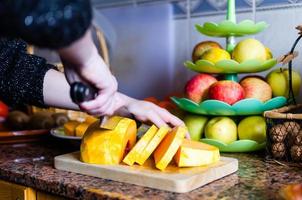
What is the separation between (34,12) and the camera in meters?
0.48

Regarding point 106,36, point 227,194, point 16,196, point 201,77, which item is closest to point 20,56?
point 16,196

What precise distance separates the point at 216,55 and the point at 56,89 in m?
0.35

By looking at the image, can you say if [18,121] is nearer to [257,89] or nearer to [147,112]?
[147,112]

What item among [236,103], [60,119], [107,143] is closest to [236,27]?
[236,103]

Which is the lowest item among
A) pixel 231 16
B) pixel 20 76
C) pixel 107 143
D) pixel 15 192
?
pixel 15 192

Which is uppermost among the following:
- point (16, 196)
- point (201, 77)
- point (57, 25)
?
point (57, 25)

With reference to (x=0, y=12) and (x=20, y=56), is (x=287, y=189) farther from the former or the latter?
(x=20, y=56)

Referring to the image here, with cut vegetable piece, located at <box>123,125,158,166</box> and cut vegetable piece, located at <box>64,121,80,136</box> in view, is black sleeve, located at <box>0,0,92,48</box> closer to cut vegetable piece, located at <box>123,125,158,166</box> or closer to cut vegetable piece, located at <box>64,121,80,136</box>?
cut vegetable piece, located at <box>123,125,158,166</box>

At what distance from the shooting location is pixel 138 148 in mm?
892

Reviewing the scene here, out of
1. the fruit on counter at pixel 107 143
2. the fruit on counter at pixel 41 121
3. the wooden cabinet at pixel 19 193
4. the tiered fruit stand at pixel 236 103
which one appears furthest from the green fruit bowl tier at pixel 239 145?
the fruit on counter at pixel 41 121

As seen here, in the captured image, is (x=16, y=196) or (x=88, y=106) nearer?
(x=88, y=106)

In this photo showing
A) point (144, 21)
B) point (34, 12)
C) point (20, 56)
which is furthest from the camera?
point (144, 21)

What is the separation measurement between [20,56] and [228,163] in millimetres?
490

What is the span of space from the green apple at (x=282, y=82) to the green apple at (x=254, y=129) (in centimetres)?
8
